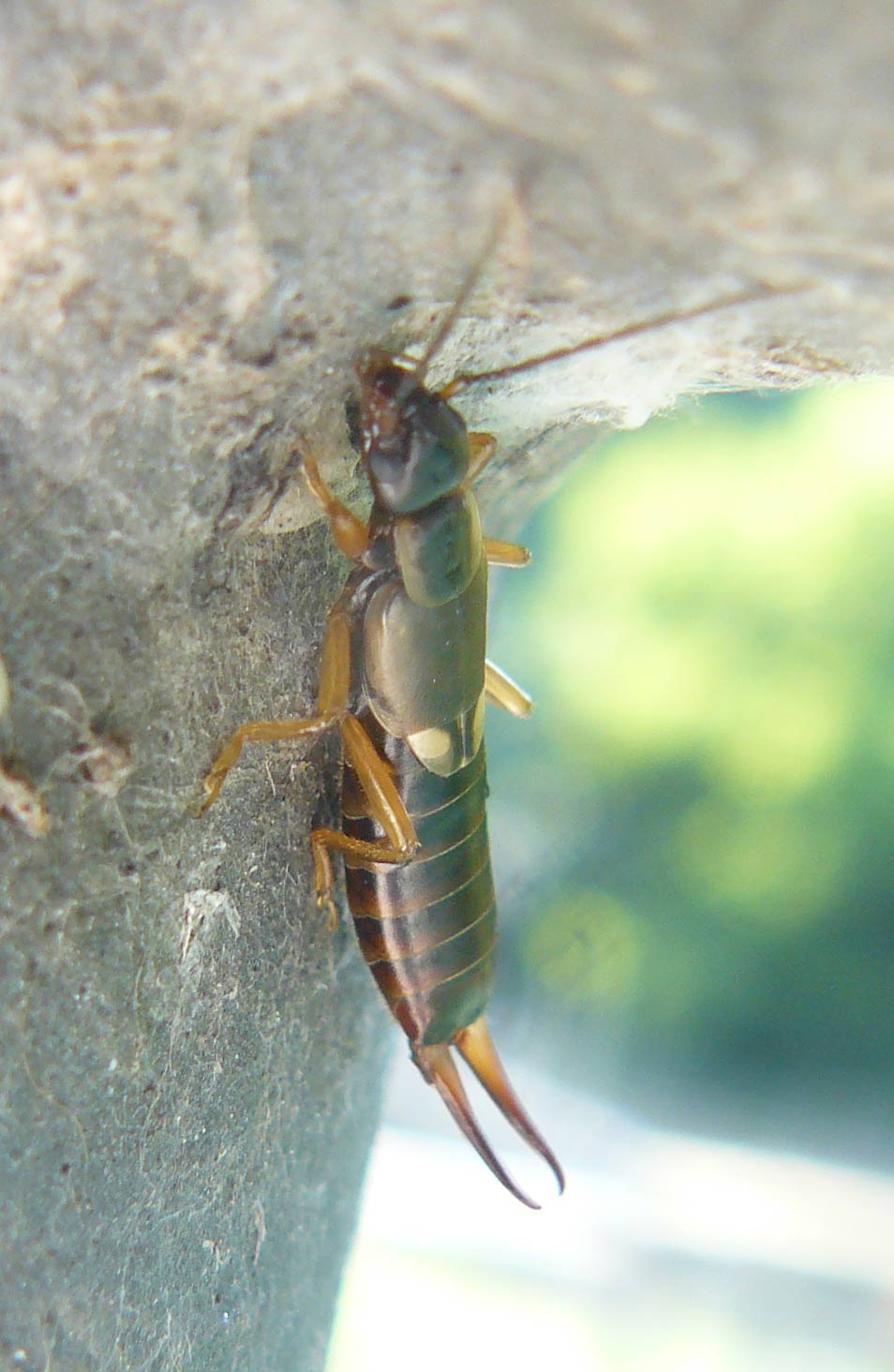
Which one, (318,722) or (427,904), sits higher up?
(318,722)

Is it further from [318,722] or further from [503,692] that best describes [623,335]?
[503,692]

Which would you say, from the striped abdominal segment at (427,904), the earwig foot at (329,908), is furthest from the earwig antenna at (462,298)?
the earwig foot at (329,908)

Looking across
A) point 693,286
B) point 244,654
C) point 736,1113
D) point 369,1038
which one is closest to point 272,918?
point 244,654

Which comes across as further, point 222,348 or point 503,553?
point 503,553

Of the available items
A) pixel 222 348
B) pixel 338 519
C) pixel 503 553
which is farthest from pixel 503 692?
pixel 222 348

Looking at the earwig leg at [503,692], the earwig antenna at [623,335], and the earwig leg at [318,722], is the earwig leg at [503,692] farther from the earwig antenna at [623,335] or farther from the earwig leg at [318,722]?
the earwig antenna at [623,335]

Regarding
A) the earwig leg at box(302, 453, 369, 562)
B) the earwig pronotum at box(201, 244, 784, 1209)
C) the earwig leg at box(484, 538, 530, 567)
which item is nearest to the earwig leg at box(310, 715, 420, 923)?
the earwig pronotum at box(201, 244, 784, 1209)

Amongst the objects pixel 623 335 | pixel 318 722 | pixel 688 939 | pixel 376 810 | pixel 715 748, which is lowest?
pixel 688 939

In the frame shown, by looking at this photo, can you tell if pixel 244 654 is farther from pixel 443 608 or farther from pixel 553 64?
pixel 553 64
